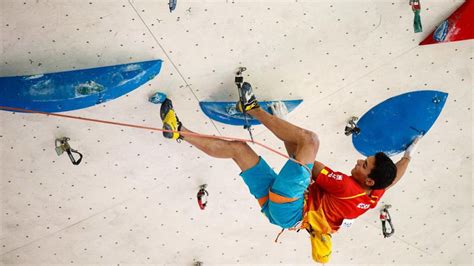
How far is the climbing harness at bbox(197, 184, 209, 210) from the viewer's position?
150 inches

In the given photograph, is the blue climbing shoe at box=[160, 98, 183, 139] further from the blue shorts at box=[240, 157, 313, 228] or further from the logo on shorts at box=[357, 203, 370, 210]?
the logo on shorts at box=[357, 203, 370, 210]

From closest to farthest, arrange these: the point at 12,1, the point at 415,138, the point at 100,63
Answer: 1. the point at 12,1
2. the point at 100,63
3. the point at 415,138

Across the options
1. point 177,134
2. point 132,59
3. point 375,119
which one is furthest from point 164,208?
point 375,119

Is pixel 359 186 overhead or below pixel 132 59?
below

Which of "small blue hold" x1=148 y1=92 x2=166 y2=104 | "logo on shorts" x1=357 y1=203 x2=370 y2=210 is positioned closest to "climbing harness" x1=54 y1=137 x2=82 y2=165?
"small blue hold" x1=148 y1=92 x2=166 y2=104

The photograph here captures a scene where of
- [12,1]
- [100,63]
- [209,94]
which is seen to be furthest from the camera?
[209,94]

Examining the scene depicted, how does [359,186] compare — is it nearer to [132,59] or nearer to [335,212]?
[335,212]

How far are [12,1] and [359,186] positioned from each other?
2016mm

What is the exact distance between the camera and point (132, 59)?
3.32 m

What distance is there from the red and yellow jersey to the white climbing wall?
478 millimetres

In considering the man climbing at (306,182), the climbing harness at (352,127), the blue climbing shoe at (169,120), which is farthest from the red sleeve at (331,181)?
the blue climbing shoe at (169,120)

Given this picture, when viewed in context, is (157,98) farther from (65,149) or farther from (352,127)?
(352,127)

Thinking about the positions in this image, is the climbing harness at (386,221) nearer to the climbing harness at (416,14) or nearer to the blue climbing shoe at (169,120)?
the climbing harness at (416,14)

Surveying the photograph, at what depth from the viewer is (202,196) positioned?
12.7ft
